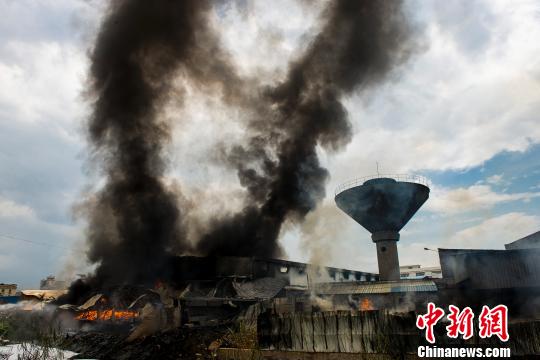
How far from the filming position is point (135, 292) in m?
33.2

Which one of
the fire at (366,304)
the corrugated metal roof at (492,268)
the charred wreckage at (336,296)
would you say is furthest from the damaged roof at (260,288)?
the corrugated metal roof at (492,268)

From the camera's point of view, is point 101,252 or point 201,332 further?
point 101,252

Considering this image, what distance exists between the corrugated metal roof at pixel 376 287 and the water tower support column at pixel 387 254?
6.96 metres

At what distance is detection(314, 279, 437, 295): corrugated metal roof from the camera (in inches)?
1217

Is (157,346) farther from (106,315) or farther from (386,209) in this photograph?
(386,209)

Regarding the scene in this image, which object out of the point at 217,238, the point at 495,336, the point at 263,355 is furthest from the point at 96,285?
the point at 495,336

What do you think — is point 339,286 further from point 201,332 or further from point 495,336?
point 495,336

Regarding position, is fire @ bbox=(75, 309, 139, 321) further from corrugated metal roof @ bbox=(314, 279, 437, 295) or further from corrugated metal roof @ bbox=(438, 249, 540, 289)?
corrugated metal roof @ bbox=(438, 249, 540, 289)

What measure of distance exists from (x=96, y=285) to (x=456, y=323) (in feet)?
129

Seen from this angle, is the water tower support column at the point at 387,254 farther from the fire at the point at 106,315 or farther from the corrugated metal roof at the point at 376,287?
the fire at the point at 106,315

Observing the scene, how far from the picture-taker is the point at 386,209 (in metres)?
40.2

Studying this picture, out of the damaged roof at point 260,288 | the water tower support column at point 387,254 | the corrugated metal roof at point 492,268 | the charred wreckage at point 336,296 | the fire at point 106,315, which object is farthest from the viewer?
the water tower support column at point 387,254

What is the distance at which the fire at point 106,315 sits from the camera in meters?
29.8

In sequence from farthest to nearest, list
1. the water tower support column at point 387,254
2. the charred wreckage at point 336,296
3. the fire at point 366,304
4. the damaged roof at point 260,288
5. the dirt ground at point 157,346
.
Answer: the water tower support column at point 387,254, the damaged roof at point 260,288, the fire at point 366,304, the dirt ground at point 157,346, the charred wreckage at point 336,296
